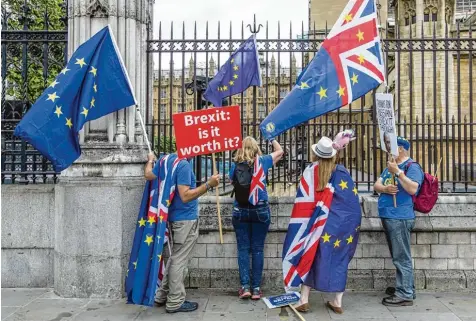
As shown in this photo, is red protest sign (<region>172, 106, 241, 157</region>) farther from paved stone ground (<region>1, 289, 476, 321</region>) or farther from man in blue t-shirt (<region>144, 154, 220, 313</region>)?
paved stone ground (<region>1, 289, 476, 321</region>)

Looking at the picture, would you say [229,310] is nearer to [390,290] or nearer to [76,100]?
[390,290]

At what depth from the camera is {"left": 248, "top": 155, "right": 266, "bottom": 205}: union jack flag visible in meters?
5.68

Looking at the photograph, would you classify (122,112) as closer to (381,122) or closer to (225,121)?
(225,121)

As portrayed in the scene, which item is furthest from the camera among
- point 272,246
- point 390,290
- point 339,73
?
point 272,246

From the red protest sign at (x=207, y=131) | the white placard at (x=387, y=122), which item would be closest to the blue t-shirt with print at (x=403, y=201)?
the white placard at (x=387, y=122)

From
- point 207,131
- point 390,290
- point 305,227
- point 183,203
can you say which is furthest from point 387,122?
point 183,203

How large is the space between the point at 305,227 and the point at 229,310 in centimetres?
143

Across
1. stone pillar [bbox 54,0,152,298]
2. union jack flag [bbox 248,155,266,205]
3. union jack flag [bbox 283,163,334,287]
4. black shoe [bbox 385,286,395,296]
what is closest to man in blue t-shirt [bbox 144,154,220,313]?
union jack flag [bbox 248,155,266,205]

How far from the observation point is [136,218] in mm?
6230

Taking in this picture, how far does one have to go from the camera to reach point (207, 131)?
5.43 metres

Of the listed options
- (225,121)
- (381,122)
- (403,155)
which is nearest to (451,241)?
(403,155)

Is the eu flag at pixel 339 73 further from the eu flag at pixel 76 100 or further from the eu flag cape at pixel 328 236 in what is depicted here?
the eu flag at pixel 76 100

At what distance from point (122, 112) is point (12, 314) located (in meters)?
2.95

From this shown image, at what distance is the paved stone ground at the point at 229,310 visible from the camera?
17.5 feet
